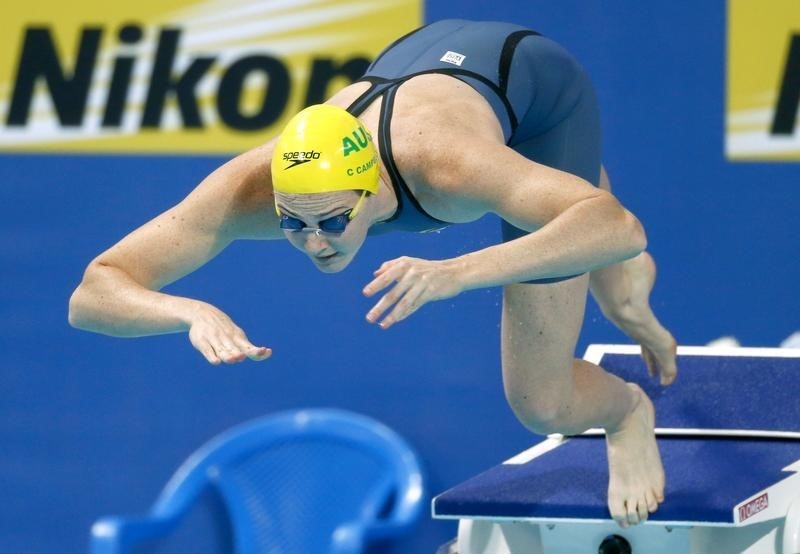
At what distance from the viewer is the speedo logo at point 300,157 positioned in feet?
9.82

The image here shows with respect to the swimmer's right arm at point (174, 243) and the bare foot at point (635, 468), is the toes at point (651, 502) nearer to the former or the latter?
the bare foot at point (635, 468)

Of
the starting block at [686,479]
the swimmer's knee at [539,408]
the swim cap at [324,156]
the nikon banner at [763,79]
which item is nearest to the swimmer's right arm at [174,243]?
the swim cap at [324,156]

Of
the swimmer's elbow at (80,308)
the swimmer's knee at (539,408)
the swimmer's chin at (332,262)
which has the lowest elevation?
the swimmer's knee at (539,408)

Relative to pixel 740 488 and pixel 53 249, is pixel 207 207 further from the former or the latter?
pixel 53 249

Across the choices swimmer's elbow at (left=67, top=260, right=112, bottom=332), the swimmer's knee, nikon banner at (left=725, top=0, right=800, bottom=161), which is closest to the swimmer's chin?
swimmer's elbow at (left=67, top=260, right=112, bottom=332)

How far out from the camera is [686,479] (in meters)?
3.90

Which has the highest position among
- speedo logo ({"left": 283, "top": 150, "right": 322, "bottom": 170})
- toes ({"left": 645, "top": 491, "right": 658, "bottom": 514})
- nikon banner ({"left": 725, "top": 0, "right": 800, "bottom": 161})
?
nikon banner ({"left": 725, "top": 0, "right": 800, "bottom": 161})

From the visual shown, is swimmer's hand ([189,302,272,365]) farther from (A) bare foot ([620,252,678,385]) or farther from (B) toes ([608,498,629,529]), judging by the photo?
(A) bare foot ([620,252,678,385])

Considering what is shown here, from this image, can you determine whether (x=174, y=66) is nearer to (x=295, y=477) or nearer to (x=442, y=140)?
(x=295, y=477)

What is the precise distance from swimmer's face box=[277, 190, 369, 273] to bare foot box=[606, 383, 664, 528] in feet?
3.67

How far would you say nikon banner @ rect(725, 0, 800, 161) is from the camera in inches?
201

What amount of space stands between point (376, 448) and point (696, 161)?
5.13ft

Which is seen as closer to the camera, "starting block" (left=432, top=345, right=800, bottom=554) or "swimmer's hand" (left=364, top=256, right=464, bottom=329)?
"swimmer's hand" (left=364, top=256, right=464, bottom=329)

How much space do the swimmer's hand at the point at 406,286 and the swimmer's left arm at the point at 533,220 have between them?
4 centimetres
